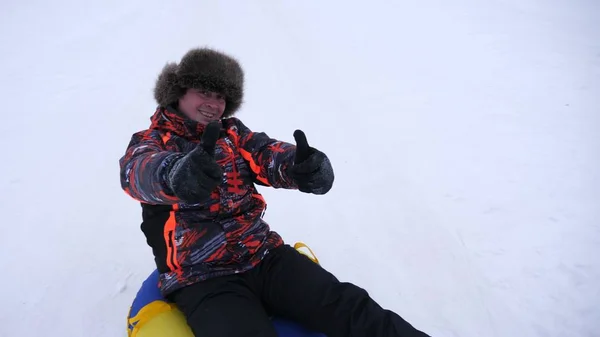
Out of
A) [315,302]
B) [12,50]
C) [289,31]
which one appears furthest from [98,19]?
[315,302]

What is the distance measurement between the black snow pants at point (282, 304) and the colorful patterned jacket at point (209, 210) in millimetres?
67

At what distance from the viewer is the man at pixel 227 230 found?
1240 mm

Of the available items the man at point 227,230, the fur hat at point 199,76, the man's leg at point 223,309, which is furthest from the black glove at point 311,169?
the fur hat at point 199,76

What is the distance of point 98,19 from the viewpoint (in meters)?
6.27

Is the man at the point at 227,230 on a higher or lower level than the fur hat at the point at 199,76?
lower

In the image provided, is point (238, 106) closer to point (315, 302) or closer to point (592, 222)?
point (315, 302)

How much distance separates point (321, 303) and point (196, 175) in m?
0.74

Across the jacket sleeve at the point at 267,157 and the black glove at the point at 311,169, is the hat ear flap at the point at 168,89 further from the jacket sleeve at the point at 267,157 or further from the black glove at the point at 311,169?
the black glove at the point at 311,169

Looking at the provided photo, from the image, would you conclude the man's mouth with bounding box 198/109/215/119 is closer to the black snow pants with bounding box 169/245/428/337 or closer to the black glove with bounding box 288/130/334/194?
the black glove with bounding box 288/130/334/194

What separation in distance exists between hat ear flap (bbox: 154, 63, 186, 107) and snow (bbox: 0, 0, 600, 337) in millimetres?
1027

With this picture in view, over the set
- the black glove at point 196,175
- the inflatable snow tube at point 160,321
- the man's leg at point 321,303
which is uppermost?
the black glove at point 196,175

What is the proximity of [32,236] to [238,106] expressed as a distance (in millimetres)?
1618

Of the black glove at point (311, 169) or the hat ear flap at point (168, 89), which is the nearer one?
the black glove at point (311, 169)

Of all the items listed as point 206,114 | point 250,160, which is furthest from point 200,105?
point 250,160
